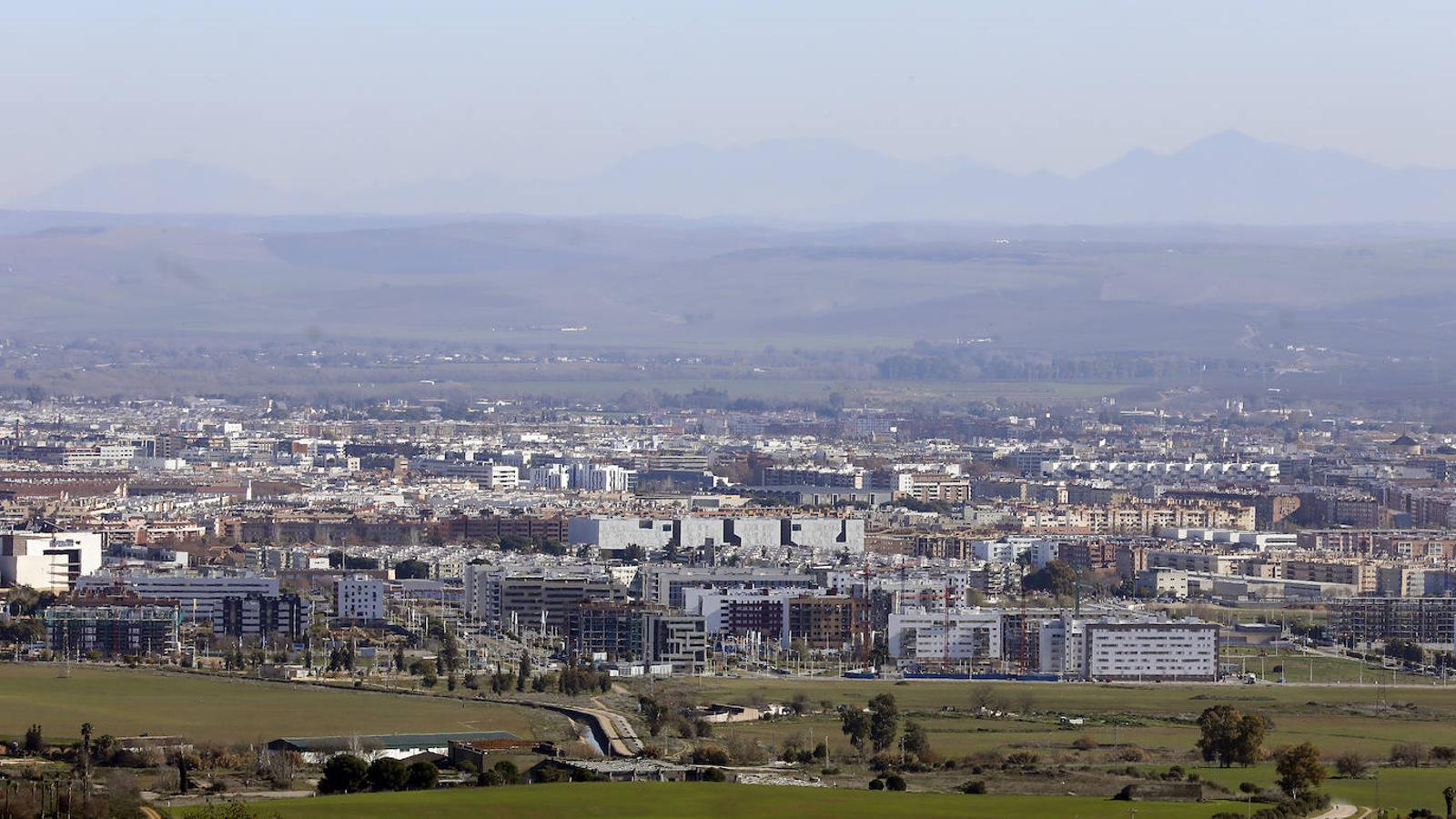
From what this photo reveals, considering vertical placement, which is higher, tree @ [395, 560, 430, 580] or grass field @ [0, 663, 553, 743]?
grass field @ [0, 663, 553, 743]

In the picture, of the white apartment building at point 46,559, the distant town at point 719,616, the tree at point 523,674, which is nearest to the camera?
the distant town at point 719,616

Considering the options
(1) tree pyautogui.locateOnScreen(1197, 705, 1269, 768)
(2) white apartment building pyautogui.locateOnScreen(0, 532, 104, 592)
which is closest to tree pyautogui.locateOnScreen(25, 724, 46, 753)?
(1) tree pyautogui.locateOnScreen(1197, 705, 1269, 768)

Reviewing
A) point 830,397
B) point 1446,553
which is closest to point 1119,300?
point 830,397

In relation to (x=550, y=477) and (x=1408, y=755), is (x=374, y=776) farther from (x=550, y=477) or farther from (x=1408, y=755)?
(x=550, y=477)

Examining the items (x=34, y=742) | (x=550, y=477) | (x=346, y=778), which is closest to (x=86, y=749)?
(x=34, y=742)

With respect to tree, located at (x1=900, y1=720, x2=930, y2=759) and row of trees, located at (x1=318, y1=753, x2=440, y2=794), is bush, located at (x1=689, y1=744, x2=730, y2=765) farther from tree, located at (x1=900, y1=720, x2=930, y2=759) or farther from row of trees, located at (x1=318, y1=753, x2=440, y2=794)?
row of trees, located at (x1=318, y1=753, x2=440, y2=794)

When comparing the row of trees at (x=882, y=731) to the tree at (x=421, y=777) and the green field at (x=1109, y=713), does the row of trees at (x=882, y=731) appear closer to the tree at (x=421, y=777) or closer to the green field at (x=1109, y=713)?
the green field at (x=1109, y=713)

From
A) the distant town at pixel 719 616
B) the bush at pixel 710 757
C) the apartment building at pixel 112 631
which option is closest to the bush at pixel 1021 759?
the distant town at pixel 719 616
